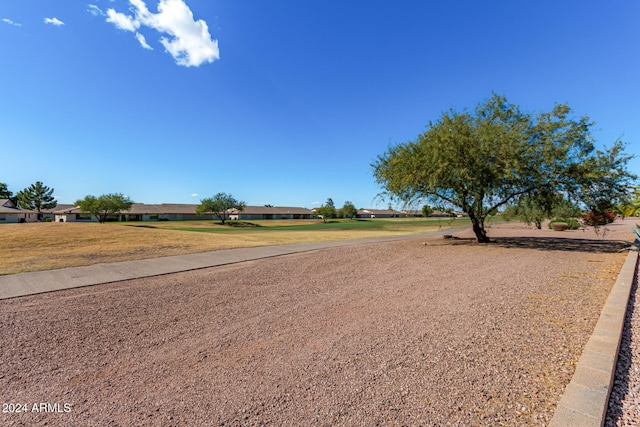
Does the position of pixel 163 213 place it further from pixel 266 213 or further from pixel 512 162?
pixel 512 162

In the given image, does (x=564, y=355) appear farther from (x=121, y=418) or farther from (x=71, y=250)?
(x=71, y=250)

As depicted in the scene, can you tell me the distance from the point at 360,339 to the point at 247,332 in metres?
1.86

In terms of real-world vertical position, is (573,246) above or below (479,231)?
below

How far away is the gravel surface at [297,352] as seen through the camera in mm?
2850

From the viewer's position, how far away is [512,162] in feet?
44.4

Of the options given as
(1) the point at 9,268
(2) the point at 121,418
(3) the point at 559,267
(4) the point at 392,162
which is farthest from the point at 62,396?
(4) the point at 392,162

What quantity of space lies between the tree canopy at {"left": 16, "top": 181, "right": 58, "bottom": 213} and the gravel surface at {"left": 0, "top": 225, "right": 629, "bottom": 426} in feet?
358

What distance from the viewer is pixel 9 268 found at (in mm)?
9828

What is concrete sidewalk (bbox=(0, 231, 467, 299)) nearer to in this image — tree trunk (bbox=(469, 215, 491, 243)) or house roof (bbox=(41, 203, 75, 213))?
tree trunk (bbox=(469, 215, 491, 243))

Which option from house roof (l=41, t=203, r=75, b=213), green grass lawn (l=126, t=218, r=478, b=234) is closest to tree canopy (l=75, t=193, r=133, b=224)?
green grass lawn (l=126, t=218, r=478, b=234)

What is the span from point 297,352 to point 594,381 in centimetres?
333

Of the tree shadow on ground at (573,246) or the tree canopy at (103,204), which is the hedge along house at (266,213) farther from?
the tree shadow on ground at (573,246)

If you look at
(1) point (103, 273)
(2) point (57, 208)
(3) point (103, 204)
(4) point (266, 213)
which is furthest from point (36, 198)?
(1) point (103, 273)

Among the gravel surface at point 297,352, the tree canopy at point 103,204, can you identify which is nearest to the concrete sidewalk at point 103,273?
the gravel surface at point 297,352
